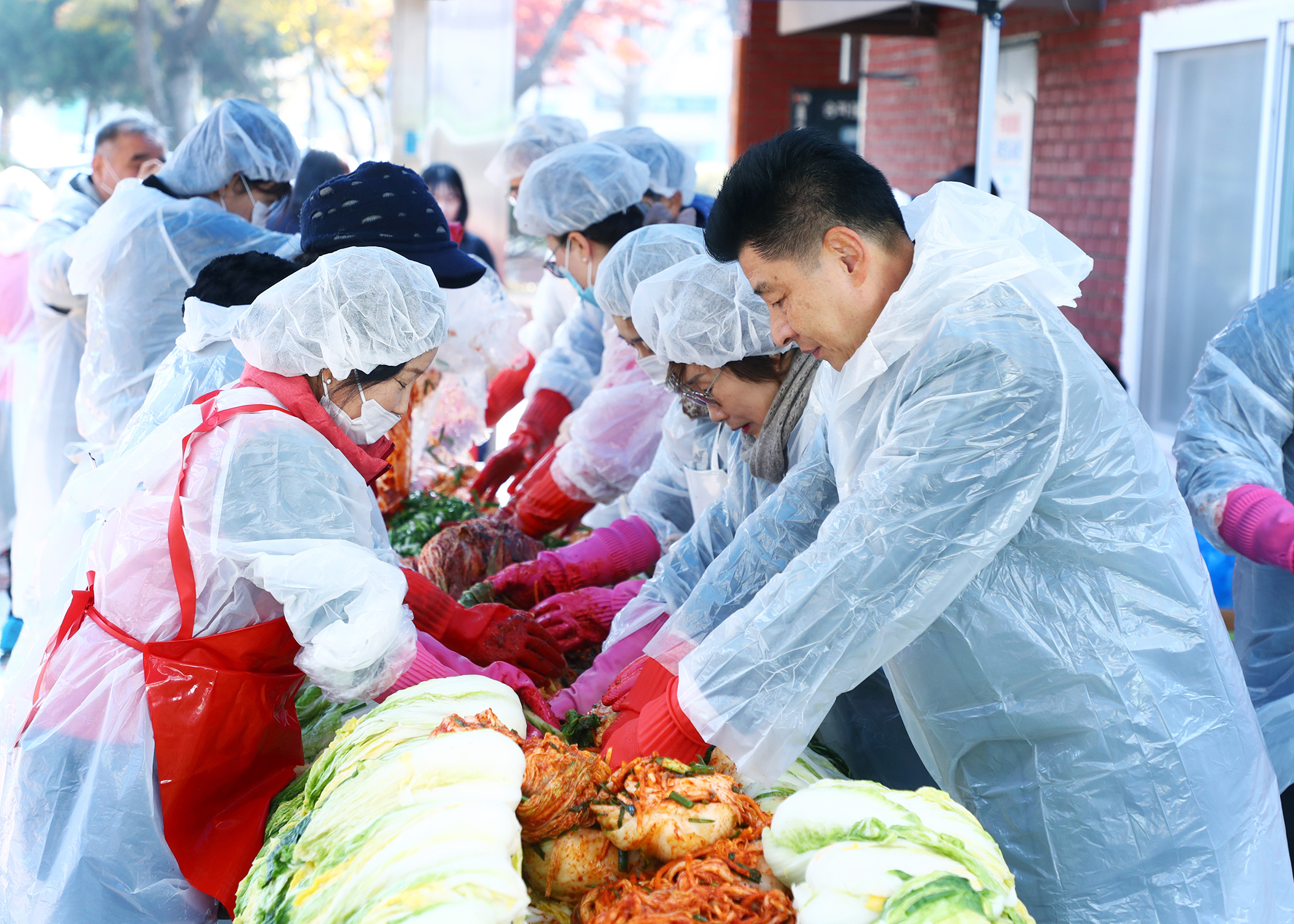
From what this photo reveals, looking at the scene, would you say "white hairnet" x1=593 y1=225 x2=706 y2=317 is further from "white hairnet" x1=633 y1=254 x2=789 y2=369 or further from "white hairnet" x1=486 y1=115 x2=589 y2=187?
"white hairnet" x1=486 y1=115 x2=589 y2=187

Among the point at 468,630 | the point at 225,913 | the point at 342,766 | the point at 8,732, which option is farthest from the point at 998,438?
the point at 8,732

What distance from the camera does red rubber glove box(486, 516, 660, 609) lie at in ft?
9.71

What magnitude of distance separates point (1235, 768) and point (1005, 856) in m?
0.38

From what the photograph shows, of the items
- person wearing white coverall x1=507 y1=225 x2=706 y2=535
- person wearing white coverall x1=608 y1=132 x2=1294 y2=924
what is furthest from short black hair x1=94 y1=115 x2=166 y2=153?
person wearing white coverall x1=608 y1=132 x2=1294 y2=924

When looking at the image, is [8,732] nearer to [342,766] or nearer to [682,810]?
[342,766]

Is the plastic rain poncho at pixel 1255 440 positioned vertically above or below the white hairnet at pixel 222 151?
below

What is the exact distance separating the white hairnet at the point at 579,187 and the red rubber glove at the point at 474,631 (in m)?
1.80

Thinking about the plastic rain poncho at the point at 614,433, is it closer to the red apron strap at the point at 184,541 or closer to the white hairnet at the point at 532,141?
the white hairnet at the point at 532,141

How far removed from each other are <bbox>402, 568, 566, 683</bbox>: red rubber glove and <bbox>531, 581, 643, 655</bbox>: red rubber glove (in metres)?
0.12

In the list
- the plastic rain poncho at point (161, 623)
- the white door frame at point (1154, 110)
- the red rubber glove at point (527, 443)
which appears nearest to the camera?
the plastic rain poncho at point (161, 623)

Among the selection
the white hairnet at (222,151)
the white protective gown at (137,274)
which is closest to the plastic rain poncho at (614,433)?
the white protective gown at (137,274)

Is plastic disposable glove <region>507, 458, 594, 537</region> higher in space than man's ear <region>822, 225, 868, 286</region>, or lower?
lower

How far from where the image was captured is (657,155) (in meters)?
4.52

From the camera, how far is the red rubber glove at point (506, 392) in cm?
536
